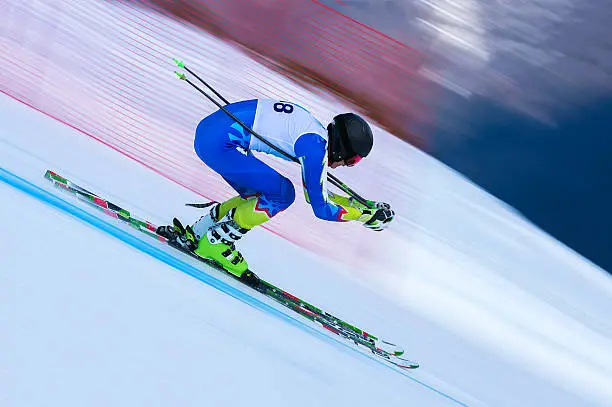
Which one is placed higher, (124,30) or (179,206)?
(124,30)

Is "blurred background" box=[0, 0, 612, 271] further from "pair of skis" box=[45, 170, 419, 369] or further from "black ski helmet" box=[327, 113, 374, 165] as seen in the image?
"black ski helmet" box=[327, 113, 374, 165]

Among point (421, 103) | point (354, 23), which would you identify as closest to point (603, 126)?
point (421, 103)

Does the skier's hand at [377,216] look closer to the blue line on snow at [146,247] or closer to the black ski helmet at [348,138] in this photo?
the black ski helmet at [348,138]

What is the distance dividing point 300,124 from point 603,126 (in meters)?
2.50

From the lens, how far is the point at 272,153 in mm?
2479

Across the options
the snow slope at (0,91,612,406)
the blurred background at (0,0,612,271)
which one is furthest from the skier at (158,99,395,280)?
the blurred background at (0,0,612,271)

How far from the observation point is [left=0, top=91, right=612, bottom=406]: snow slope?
6.37ft

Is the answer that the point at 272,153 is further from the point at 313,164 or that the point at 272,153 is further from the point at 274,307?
the point at 274,307

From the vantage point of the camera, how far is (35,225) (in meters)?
2.30

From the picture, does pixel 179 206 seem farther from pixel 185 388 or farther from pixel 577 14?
pixel 577 14

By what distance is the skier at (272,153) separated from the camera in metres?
2.34

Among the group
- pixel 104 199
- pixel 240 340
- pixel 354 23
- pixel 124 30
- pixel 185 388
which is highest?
pixel 354 23

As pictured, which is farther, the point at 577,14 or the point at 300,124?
the point at 577,14

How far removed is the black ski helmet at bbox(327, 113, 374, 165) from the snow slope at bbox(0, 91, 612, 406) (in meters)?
0.70
